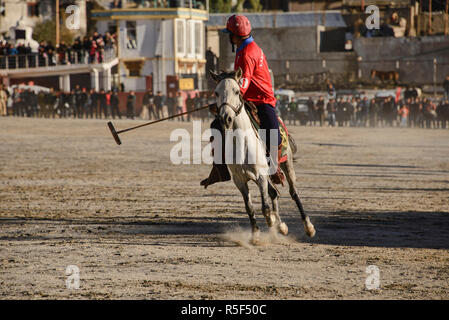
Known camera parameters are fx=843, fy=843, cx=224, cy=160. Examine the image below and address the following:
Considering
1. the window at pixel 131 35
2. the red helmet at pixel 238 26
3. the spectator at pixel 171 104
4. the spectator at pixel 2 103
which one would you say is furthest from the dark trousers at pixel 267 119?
the window at pixel 131 35

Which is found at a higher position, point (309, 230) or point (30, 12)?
point (30, 12)

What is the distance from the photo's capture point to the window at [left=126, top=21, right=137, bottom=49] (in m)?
58.4

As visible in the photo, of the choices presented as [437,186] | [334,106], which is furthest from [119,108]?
[437,186]

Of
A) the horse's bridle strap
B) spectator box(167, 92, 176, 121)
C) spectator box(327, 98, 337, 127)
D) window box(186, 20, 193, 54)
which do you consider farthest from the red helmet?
window box(186, 20, 193, 54)

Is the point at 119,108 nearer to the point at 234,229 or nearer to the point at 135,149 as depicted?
the point at 135,149

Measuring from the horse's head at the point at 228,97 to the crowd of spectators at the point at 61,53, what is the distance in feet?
159

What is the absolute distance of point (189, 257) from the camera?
9.18 meters

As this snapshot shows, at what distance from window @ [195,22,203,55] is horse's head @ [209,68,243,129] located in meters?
52.3

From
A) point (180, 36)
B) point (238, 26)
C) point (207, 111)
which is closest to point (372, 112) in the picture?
point (207, 111)

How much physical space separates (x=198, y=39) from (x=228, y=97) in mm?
52918

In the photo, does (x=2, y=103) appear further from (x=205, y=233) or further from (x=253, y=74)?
(x=253, y=74)

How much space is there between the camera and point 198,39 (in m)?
61.5

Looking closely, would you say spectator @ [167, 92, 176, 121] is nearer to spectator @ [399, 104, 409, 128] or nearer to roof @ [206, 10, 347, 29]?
spectator @ [399, 104, 409, 128]
